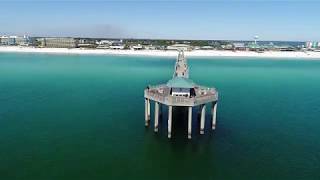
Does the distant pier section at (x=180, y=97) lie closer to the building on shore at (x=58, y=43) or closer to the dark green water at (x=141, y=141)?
the dark green water at (x=141, y=141)

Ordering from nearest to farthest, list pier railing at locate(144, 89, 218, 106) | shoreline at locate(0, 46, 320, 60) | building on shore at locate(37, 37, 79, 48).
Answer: pier railing at locate(144, 89, 218, 106), shoreline at locate(0, 46, 320, 60), building on shore at locate(37, 37, 79, 48)

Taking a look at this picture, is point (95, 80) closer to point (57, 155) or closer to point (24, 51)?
point (57, 155)

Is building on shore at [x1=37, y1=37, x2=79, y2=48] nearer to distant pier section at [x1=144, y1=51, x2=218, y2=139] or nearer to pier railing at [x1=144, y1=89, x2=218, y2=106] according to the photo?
distant pier section at [x1=144, y1=51, x2=218, y2=139]

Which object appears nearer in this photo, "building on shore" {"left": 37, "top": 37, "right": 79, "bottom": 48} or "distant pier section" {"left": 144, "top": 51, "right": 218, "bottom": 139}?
"distant pier section" {"left": 144, "top": 51, "right": 218, "bottom": 139}

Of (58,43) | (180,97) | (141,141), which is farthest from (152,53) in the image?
(180,97)

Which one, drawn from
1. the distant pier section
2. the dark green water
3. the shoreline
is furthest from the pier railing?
the shoreline

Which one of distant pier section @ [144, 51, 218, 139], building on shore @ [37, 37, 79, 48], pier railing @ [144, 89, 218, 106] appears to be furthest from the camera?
building on shore @ [37, 37, 79, 48]

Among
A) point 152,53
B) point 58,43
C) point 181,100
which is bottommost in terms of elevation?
point 152,53

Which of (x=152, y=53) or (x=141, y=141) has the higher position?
(x=152, y=53)

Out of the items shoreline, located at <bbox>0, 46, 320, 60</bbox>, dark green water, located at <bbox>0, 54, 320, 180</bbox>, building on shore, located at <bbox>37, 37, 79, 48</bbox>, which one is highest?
building on shore, located at <bbox>37, 37, 79, 48</bbox>

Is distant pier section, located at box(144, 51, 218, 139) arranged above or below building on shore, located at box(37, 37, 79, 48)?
below

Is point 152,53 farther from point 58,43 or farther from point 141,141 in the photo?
point 141,141
